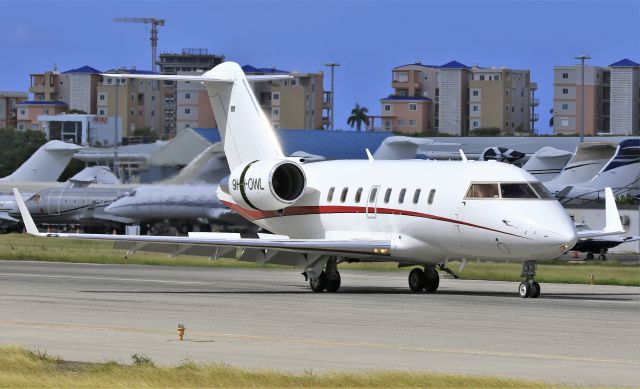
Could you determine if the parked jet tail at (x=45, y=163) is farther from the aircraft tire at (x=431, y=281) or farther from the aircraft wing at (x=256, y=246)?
the aircraft tire at (x=431, y=281)

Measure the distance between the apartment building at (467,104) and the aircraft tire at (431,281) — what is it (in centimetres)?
14915

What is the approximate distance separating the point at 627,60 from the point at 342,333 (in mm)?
159739

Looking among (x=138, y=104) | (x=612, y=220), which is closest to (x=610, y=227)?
(x=612, y=220)

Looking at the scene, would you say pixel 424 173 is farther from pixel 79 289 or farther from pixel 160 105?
pixel 160 105

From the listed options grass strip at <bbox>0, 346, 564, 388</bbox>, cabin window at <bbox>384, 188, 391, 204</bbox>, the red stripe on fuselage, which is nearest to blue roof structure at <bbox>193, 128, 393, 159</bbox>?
the red stripe on fuselage

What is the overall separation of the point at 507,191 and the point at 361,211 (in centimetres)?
434

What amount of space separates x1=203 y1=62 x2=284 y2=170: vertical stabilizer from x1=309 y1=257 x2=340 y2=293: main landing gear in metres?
4.23

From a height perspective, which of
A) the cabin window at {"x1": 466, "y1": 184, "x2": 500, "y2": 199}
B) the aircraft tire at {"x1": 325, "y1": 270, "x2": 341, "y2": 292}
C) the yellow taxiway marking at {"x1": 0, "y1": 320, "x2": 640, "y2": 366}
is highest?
the cabin window at {"x1": 466, "y1": 184, "x2": 500, "y2": 199}

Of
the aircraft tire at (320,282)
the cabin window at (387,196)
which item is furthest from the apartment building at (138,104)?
the cabin window at (387,196)

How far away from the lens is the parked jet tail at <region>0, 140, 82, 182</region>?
10481 cm

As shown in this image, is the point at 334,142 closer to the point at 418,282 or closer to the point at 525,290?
the point at 418,282

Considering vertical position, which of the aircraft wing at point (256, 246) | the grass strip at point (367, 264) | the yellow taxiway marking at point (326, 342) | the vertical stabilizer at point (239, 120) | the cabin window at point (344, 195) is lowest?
the grass strip at point (367, 264)

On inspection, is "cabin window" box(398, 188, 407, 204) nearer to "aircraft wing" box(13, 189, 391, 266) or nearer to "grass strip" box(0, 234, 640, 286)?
"aircraft wing" box(13, 189, 391, 266)

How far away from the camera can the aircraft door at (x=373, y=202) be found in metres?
31.9
